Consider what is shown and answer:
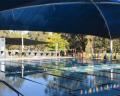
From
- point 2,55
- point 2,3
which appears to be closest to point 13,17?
point 2,3

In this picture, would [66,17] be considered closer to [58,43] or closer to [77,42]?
[77,42]

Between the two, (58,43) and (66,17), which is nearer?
(66,17)

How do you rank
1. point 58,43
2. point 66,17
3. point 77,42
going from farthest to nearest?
point 58,43, point 77,42, point 66,17

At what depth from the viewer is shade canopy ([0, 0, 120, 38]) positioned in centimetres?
1409

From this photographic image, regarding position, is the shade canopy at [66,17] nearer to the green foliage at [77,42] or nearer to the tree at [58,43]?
the green foliage at [77,42]

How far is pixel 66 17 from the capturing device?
639 inches

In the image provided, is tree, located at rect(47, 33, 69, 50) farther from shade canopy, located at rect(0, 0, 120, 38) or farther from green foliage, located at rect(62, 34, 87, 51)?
shade canopy, located at rect(0, 0, 120, 38)

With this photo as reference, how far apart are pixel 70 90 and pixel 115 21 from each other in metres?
9.75

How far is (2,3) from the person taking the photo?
9.80 meters

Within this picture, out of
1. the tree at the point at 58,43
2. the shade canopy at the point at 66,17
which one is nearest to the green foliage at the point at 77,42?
the tree at the point at 58,43

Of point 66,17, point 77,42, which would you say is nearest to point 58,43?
point 77,42

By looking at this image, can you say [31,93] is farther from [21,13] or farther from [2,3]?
[21,13]

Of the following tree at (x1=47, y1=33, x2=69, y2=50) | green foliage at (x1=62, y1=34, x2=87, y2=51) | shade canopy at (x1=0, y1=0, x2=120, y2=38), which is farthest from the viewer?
tree at (x1=47, y1=33, x2=69, y2=50)

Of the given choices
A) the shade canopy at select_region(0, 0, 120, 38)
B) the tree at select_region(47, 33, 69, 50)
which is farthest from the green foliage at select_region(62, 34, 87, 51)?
the shade canopy at select_region(0, 0, 120, 38)
